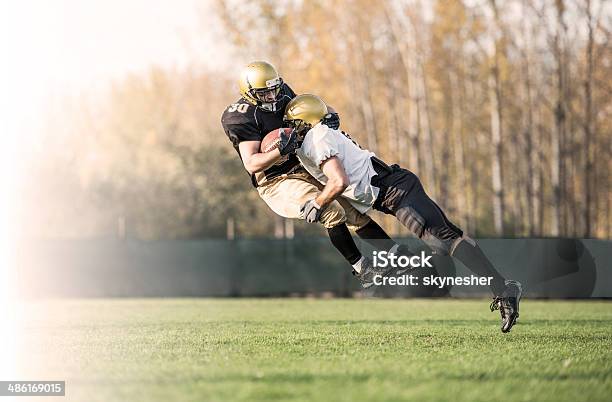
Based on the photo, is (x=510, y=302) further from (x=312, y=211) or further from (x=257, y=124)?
(x=257, y=124)

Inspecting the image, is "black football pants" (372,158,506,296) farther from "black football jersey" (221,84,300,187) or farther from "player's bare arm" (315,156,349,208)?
"black football jersey" (221,84,300,187)

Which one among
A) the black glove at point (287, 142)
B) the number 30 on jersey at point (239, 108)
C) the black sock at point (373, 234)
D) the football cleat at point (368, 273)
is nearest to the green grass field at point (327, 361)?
the football cleat at point (368, 273)

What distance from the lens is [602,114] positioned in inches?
1377

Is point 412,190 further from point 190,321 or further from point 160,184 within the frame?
point 160,184

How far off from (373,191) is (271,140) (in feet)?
3.39

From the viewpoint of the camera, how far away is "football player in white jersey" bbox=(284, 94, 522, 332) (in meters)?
8.14

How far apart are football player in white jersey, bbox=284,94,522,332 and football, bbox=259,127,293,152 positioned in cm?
22

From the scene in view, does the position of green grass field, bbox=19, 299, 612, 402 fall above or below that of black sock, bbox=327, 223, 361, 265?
below

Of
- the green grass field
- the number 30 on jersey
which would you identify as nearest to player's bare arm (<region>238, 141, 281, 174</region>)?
the number 30 on jersey

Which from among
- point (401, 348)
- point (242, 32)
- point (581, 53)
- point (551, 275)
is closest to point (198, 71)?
point (242, 32)

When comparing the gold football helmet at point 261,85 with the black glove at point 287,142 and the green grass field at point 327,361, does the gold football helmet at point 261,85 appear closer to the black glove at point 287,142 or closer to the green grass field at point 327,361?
the black glove at point 287,142

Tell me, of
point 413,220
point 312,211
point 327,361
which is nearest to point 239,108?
point 312,211

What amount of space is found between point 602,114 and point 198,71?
1774cm

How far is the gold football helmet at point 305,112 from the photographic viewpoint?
8328 millimetres
